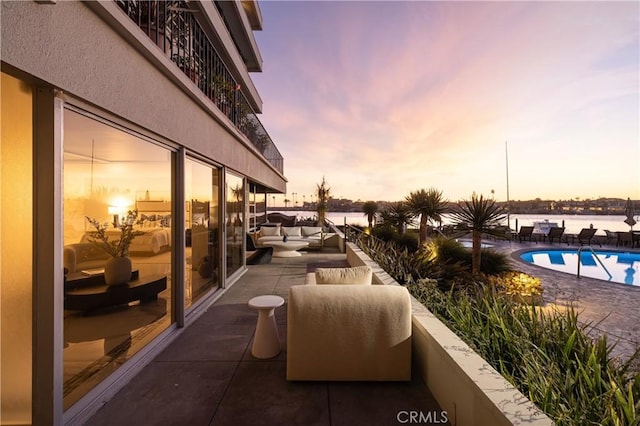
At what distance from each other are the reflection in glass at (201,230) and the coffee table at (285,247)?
3.83 metres

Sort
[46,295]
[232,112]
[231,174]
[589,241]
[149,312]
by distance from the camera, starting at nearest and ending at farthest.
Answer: [46,295]
[149,312]
[231,174]
[232,112]
[589,241]

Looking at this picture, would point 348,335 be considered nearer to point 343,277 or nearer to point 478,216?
point 343,277

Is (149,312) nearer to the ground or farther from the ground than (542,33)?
nearer to the ground

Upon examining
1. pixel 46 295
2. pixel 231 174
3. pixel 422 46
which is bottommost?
pixel 46 295

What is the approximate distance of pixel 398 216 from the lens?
11.8 m

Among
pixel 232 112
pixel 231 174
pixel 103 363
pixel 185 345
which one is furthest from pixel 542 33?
pixel 103 363

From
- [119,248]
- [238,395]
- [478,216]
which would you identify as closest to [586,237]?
[478,216]

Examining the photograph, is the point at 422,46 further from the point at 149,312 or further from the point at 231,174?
the point at 149,312

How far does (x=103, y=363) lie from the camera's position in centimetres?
260

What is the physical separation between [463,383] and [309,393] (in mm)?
1287

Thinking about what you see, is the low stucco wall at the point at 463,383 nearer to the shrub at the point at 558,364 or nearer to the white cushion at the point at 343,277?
the shrub at the point at 558,364

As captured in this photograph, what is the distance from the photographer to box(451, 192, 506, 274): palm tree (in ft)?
23.2

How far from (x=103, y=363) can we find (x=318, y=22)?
1017 cm

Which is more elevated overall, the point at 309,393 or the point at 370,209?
the point at 370,209
